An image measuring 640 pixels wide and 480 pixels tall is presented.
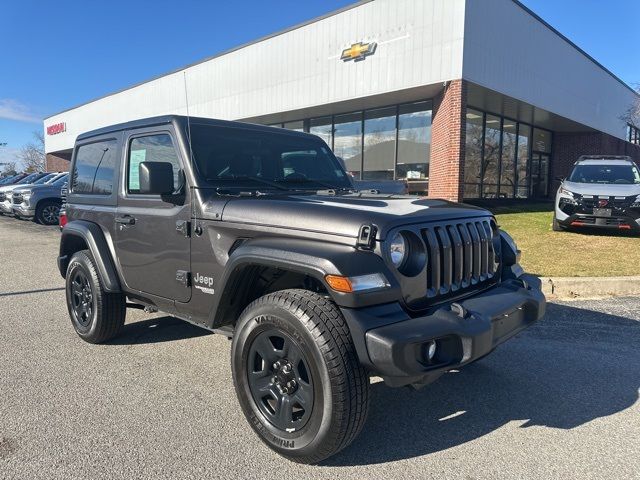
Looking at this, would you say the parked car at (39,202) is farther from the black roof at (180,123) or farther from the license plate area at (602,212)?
the license plate area at (602,212)

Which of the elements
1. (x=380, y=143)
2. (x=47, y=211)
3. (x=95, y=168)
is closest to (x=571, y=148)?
(x=380, y=143)

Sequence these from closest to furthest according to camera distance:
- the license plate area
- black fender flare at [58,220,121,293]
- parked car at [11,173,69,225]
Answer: black fender flare at [58,220,121,293], the license plate area, parked car at [11,173,69,225]

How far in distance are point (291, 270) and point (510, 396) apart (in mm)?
1949

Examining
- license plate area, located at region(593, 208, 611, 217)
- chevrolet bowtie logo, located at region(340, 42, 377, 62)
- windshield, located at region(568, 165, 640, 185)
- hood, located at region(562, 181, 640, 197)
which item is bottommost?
license plate area, located at region(593, 208, 611, 217)

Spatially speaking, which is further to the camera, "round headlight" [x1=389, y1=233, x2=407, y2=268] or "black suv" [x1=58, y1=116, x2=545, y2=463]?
"round headlight" [x1=389, y1=233, x2=407, y2=268]

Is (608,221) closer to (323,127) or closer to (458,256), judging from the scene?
(458,256)

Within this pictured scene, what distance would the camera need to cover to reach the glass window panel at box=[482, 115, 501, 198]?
696 inches

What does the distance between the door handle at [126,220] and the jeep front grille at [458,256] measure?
7.59 ft

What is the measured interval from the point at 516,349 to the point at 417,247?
2.26 meters

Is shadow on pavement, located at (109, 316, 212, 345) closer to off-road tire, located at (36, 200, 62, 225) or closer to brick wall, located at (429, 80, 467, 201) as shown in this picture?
brick wall, located at (429, 80, 467, 201)

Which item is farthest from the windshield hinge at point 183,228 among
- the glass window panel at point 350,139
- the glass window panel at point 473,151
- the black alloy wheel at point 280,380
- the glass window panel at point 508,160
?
the glass window panel at point 508,160

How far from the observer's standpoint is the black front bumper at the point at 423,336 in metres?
2.24

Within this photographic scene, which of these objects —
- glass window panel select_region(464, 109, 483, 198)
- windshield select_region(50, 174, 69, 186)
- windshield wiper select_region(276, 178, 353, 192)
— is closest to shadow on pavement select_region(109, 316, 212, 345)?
windshield wiper select_region(276, 178, 353, 192)

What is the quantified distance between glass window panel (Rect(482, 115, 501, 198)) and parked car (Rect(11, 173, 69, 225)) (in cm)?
1439
